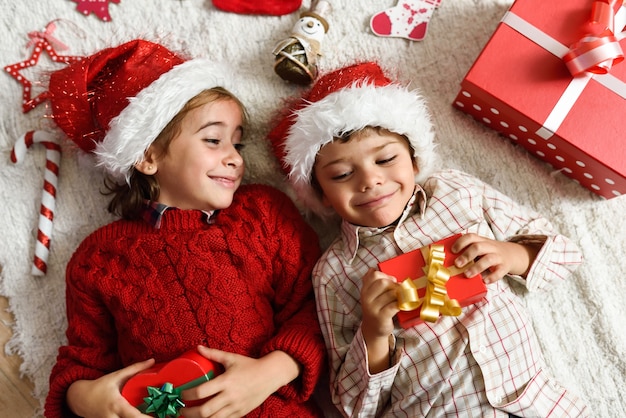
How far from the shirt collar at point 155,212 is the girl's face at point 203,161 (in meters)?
0.03

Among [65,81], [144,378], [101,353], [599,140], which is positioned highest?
[599,140]

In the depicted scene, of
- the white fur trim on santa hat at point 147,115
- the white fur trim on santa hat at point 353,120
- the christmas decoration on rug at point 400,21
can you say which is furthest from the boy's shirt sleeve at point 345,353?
the christmas decoration on rug at point 400,21

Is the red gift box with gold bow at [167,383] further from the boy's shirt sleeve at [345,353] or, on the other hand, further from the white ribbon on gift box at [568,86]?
the white ribbon on gift box at [568,86]

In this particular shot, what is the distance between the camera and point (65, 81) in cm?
120

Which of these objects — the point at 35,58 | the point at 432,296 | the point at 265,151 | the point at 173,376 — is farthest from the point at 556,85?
the point at 35,58

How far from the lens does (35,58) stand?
1.44 meters

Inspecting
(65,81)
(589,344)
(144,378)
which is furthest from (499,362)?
(65,81)

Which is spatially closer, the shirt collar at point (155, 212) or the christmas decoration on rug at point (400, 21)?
the shirt collar at point (155, 212)

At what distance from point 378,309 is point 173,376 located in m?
0.43

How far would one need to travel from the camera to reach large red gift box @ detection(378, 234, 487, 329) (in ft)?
3.37

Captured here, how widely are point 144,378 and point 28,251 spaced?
0.56 meters

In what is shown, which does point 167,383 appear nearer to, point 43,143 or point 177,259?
point 177,259

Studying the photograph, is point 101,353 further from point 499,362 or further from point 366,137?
point 499,362

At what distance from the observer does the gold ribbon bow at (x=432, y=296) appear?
3.26 ft
